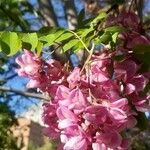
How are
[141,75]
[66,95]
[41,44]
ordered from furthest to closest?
[41,44], [141,75], [66,95]

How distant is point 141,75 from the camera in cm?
193

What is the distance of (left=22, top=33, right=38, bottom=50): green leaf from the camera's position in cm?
207

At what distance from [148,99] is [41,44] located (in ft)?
1.56

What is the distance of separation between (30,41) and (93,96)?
47cm

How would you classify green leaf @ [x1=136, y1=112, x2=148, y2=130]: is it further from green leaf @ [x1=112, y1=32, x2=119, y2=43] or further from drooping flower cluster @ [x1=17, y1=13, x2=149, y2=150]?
green leaf @ [x1=112, y1=32, x2=119, y2=43]

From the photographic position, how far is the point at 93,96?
1.74m

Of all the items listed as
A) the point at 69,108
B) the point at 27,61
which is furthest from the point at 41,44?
the point at 69,108

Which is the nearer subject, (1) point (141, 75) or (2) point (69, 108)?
(2) point (69, 108)

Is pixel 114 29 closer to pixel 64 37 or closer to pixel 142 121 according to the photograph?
pixel 64 37

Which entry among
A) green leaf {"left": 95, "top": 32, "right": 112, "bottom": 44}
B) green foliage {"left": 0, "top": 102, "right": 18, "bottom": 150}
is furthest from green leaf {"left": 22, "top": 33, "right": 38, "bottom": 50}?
green foliage {"left": 0, "top": 102, "right": 18, "bottom": 150}

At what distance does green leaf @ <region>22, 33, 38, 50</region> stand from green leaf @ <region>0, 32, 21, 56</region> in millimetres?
32

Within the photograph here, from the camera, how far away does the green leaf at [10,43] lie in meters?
2.05

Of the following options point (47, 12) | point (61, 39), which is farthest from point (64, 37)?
point (47, 12)

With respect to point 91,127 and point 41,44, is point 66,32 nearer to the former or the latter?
point 41,44
